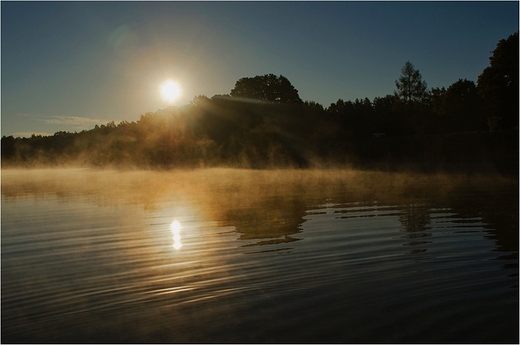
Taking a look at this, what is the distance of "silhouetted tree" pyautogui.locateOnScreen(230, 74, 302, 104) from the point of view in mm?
63750

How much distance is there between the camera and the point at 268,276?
24.0ft

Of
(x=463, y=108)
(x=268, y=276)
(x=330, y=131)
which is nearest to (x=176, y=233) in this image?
(x=268, y=276)

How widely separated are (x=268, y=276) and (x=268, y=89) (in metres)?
57.9

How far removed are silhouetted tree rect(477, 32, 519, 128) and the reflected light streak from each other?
3043 centimetres

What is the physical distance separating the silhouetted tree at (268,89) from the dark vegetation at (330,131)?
5.0 inches

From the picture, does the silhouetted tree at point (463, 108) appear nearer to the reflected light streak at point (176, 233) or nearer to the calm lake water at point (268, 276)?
the calm lake water at point (268, 276)

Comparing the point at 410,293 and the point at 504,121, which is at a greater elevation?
the point at 504,121

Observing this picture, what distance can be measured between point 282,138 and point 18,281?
45585 mm

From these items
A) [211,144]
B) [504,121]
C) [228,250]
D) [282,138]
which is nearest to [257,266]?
[228,250]

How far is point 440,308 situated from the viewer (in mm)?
5719

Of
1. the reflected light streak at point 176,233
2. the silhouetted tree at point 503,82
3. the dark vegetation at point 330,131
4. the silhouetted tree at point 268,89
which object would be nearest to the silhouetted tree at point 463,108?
the dark vegetation at point 330,131

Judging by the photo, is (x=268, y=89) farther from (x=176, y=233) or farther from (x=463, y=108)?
(x=176, y=233)

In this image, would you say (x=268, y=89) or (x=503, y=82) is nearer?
(x=503, y=82)

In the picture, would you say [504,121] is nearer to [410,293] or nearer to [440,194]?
[440,194]
